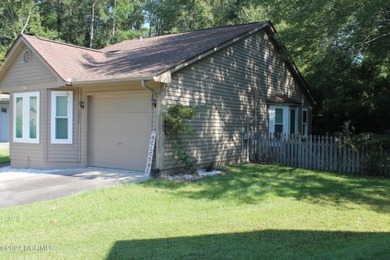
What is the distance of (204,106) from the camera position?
12.0m

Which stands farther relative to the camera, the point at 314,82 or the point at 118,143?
the point at 314,82

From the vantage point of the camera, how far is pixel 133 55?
14.2m

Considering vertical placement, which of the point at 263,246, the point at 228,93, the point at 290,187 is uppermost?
the point at 228,93

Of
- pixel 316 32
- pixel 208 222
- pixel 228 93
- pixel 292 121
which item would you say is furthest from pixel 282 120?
pixel 208 222

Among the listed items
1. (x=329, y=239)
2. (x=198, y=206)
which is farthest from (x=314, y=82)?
(x=329, y=239)

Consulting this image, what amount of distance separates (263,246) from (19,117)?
11117 mm

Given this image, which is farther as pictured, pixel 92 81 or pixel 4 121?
pixel 4 121

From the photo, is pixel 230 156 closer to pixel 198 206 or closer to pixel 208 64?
pixel 208 64

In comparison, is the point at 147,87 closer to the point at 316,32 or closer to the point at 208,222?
the point at 208,222

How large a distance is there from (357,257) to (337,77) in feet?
51.6

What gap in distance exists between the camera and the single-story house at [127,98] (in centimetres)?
1154

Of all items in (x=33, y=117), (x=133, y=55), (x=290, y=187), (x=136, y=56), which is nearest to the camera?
(x=290, y=187)

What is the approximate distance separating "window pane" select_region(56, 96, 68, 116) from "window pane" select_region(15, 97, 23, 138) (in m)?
1.78

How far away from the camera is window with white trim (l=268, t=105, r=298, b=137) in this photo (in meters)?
17.0
